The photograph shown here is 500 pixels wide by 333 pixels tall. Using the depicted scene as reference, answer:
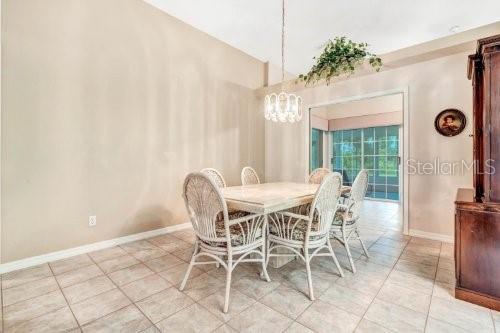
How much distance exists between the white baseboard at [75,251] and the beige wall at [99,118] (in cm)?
6

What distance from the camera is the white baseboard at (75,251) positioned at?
2.30 metres

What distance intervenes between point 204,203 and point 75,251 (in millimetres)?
1940

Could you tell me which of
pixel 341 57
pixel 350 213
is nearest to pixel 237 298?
pixel 350 213

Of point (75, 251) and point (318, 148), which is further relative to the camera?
point (318, 148)

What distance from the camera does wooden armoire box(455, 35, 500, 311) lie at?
1688 millimetres

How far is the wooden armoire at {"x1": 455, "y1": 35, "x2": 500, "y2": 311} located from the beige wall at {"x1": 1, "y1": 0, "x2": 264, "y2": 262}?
323 centimetres

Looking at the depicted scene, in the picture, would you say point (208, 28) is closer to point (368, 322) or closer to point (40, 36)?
point (40, 36)

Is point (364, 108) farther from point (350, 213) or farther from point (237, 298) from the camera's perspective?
point (237, 298)

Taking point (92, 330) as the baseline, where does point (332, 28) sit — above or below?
above

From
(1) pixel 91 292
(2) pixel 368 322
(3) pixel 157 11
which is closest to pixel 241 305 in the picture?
(2) pixel 368 322

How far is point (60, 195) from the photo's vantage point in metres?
2.58

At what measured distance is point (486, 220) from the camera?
1.71 meters

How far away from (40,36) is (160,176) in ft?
6.34

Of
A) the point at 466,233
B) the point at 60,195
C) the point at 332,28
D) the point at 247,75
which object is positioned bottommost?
the point at 466,233
